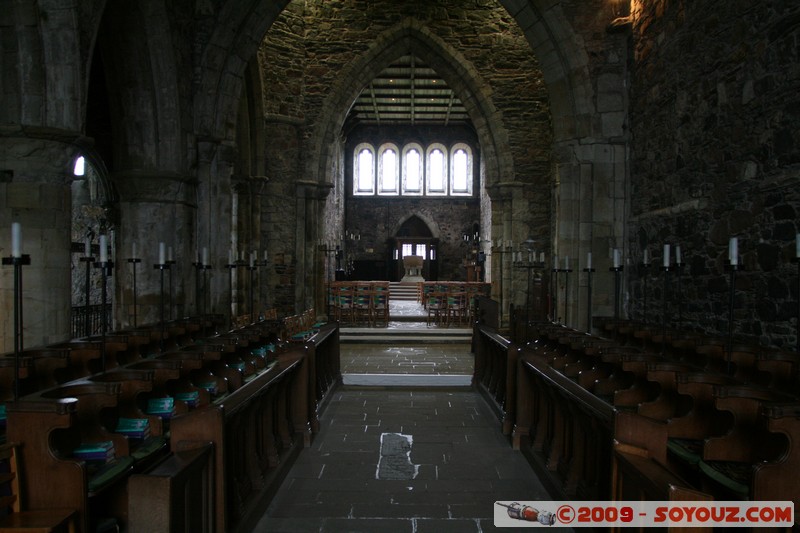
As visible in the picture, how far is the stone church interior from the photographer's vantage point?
2605 millimetres

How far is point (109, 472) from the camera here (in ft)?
7.91

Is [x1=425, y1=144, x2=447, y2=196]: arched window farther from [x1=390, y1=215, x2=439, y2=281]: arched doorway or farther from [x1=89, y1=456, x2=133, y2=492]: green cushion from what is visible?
[x1=89, y1=456, x2=133, y2=492]: green cushion

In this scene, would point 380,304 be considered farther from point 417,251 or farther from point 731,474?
point 417,251

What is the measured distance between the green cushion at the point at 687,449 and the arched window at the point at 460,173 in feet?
84.3

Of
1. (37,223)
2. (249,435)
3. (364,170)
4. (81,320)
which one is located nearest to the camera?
(249,435)

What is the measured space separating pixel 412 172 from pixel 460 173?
2378 millimetres

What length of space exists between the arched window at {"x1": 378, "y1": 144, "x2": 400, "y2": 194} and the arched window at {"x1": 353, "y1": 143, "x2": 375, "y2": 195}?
1.28 ft

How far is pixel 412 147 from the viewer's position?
28.0 metres

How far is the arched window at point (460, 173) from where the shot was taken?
28.2m

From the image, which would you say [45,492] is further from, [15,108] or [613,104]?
[613,104]

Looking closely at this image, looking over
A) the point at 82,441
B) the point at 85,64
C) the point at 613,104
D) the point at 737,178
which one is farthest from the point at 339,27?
the point at 82,441

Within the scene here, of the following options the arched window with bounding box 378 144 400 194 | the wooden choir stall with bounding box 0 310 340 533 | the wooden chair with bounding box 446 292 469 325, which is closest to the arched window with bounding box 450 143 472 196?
the arched window with bounding box 378 144 400 194

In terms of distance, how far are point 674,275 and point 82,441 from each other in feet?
22.3

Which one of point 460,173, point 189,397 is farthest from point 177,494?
point 460,173
